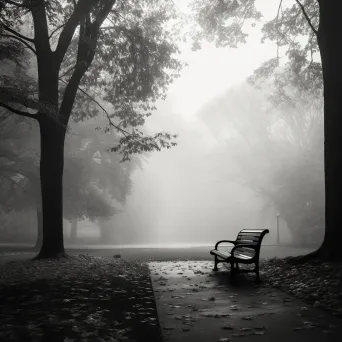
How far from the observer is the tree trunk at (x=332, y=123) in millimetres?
9664

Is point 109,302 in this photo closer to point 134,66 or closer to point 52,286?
point 52,286

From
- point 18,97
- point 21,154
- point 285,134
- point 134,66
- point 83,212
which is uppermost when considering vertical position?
point 285,134

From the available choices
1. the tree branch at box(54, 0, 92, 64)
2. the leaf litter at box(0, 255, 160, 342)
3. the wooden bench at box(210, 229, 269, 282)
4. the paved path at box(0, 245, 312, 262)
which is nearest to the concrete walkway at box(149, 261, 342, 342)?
the leaf litter at box(0, 255, 160, 342)

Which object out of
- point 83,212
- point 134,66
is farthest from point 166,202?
point 134,66

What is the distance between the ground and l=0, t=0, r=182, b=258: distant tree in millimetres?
4086

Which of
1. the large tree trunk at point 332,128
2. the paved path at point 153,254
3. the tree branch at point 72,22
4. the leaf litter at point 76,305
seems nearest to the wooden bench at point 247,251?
the large tree trunk at point 332,128

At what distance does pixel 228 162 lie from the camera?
42.1 metres

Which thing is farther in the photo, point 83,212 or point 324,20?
point 83,212

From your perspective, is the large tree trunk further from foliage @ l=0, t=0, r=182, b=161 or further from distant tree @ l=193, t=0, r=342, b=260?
foliage @ l=0, t=0, r=182, b=161

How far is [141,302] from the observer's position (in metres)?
6.59

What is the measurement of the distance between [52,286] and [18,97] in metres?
4.80

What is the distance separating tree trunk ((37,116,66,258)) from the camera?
43.3 ft

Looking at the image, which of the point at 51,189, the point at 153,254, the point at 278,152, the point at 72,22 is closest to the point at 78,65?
the point at 72,22

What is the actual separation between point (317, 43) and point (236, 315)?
1418 cm
